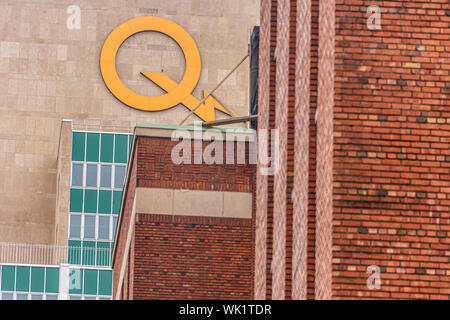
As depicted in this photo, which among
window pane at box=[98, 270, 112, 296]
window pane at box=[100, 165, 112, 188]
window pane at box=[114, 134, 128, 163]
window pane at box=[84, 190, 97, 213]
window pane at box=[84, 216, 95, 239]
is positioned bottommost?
window pane at box=[98, 270, 112, 296]

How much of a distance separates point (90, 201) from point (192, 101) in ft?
35.5

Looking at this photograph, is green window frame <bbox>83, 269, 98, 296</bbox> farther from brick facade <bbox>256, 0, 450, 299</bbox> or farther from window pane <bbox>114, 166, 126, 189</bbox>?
brick facade <bbox>256, 0, 450, 299</bbox>

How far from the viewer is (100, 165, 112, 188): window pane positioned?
58562 millimetres

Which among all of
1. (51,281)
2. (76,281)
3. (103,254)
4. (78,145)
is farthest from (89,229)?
(76,281)

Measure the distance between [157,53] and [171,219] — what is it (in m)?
41.3

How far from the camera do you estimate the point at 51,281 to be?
53719 millimetres

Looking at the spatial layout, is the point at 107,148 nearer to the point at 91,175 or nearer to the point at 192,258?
the point at 91,175

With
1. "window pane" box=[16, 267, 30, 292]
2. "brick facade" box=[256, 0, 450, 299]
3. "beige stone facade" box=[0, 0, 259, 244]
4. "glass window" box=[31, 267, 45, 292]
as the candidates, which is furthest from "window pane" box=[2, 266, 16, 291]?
"brick facade" box=[256, 0, 450, 299]

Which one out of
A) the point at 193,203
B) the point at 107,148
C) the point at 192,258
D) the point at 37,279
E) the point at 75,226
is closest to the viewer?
the point at 192,258

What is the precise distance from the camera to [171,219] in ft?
87.8

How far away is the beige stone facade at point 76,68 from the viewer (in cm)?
6494

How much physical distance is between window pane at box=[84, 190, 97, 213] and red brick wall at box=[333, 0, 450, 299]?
46930 mm
